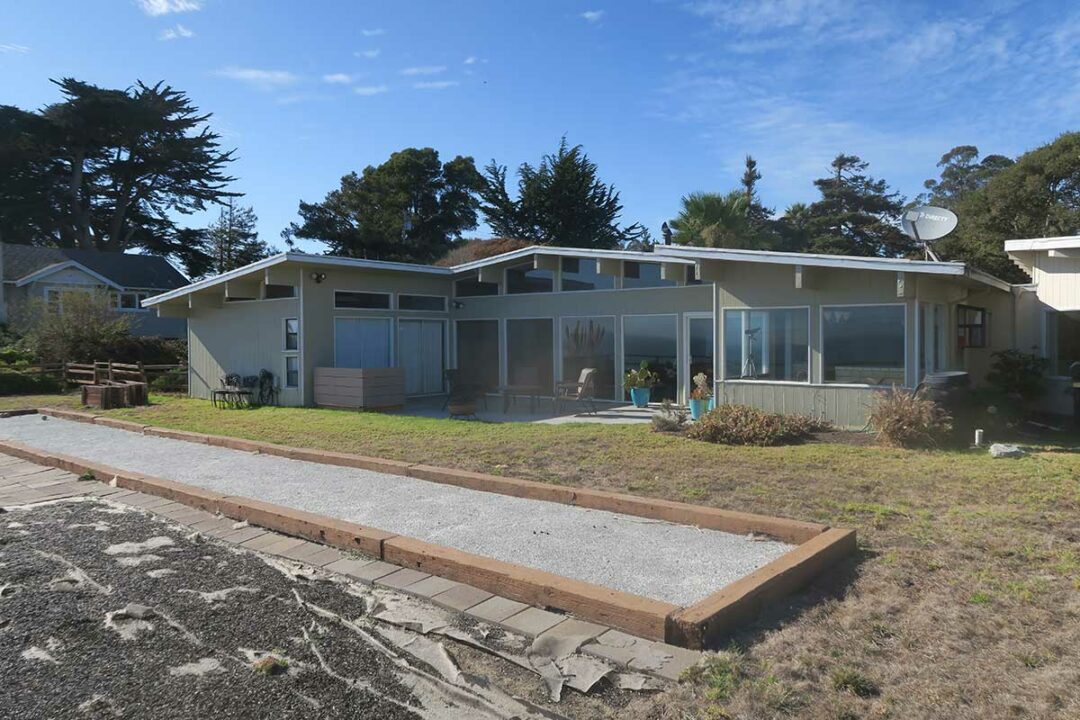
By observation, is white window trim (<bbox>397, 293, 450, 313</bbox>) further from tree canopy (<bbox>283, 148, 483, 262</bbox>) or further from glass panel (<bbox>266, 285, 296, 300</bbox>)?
tree canopy (<bbox>283, 148, 483, 262</bbox>)

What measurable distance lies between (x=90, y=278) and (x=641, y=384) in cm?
3004

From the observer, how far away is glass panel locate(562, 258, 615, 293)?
15.3 metres

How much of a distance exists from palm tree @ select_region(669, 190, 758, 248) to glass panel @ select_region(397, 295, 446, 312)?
810 cm

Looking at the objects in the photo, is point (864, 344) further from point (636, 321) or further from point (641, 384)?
point (636, 321)

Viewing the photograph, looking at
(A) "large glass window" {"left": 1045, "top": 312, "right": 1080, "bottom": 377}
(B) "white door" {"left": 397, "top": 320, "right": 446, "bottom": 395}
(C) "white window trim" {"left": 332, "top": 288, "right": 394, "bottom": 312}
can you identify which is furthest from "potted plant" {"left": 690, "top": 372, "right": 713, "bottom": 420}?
(C) "white window trim" {"left": 332, "top": 288, "right": 394, "bottom": 312}

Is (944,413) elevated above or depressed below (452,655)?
above

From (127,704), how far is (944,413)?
9160 millimetres

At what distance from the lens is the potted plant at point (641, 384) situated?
1435cm

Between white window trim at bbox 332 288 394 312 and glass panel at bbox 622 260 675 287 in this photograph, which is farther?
white window trim at bbox 332 288 394 312

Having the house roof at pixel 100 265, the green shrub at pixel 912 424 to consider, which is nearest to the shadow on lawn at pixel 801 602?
the green shrub at pixel 912 424

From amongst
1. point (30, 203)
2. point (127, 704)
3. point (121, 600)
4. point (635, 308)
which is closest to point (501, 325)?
point (635, 308)

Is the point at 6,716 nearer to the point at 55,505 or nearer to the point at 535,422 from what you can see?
the point at 55,505

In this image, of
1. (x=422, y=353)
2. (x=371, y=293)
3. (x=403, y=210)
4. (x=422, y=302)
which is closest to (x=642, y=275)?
(x=422, y=302)

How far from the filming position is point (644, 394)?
14336 millimetres
